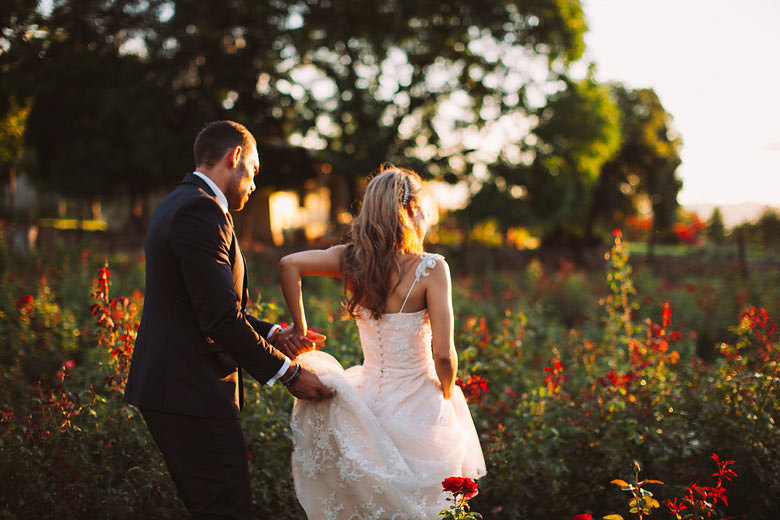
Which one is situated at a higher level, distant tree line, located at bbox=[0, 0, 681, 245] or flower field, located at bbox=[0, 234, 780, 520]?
distant tree line, located at bbox=[0, 0, 681, 245]

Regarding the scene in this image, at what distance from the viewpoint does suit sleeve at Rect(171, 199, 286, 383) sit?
2480mm

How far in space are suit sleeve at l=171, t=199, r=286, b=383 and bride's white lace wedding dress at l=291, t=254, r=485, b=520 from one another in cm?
71

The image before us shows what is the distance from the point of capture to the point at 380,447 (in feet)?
9.79

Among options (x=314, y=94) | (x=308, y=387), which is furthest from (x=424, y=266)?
(x=314, y=94)

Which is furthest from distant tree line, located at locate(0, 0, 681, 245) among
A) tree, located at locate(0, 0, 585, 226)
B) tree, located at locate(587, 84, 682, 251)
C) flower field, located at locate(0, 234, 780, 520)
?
flower field, located at locate(0, 234, 780, 520)

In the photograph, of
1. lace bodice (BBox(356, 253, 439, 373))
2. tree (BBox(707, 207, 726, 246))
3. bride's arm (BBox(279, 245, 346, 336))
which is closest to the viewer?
lace bodice (BBox(356, 253, 439, 373))

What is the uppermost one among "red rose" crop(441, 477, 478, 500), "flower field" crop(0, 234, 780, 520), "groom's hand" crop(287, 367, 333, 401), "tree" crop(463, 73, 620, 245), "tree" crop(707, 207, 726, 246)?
"tree" crop(463, 73, 620, 245)

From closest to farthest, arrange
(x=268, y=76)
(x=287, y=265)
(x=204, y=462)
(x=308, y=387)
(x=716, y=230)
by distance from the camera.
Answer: (x=204, y=462) → (x=308, y=387) → (x=287, y=265) → (x=268, y=76) → (x=716, y=230)

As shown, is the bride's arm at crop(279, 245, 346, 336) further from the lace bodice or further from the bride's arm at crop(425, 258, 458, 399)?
the bride's arm at crop(425, 258, 458, 399)

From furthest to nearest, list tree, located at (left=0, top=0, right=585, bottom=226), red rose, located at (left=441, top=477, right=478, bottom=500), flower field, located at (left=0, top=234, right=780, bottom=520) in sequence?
tree, located at (left=0, top=0, right=585, bottom=226)
flower field, located at (left=0, top=234, right=780, bottom=520)
red rose, located at (left=441, top=477, right=478, bottom=500)

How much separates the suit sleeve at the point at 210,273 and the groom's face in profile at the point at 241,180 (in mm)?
203

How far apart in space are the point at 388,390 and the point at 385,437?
254 millimetres

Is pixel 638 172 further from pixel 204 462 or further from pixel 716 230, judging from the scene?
pixel 204 462

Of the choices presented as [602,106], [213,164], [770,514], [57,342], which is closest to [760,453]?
[770,514]
